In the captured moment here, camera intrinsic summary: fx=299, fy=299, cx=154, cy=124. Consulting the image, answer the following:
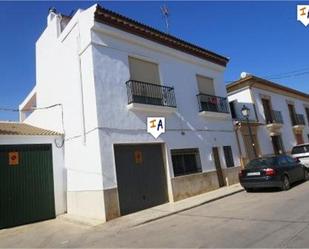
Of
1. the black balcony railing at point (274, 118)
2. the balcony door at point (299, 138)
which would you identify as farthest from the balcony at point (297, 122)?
the black balcony railing at point (274, 118)

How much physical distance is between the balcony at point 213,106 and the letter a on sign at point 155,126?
2.76 metres

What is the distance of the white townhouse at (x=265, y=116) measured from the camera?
17594 mm

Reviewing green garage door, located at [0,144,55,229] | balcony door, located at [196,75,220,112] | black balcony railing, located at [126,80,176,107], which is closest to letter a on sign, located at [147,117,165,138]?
black balcony railing, located at [126,80,176,107]

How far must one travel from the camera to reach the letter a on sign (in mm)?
11241

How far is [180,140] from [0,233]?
23.3 ft

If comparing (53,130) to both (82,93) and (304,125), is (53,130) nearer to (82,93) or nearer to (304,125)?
(82,93)

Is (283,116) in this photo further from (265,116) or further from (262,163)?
(262,163)

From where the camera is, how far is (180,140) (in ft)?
40.4

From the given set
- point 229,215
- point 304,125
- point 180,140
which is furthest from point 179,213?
point 304,125

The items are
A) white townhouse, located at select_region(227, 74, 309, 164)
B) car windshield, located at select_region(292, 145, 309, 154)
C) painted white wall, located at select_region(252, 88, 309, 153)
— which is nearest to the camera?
car windshield, located at select_region(292, 145, 309, 154)

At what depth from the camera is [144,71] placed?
11852 mm

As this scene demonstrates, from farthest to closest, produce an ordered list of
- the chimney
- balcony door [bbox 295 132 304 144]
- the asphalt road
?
1. balcony door [bbox 295 132 304 144]
2. the chimney
3. the asphalt road

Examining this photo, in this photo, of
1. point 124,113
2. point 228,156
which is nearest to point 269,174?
point 228,156

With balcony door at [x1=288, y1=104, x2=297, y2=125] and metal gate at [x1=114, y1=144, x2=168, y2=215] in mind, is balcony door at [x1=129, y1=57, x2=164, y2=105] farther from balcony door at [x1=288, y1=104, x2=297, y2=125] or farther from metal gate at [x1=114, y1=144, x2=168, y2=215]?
balcony door at [x1=288, y1=104, x2=297, y2=125]
